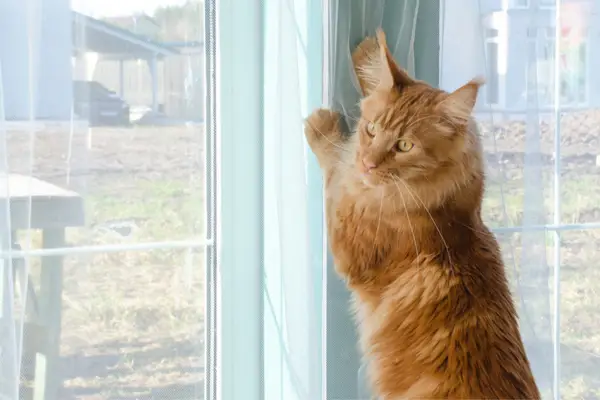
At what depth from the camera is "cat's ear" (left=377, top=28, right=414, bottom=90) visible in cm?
131

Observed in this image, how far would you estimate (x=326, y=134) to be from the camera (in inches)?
52.2

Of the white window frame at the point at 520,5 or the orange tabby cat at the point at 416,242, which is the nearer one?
the orange tabby cat at the point at 416,242

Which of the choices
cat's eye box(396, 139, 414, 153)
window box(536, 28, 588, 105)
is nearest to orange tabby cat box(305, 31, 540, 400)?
cat's eye box(396, 139, 414, 153)

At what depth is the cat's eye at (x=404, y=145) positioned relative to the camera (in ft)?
4.26

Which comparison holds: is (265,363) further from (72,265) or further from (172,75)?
(172,75)

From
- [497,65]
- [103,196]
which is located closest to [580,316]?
[497,65]

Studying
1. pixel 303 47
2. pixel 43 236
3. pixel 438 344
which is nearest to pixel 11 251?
pixel 43 236

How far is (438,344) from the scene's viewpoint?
1312 millimetres

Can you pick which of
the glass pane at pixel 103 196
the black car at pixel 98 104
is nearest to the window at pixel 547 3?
the glass pane at pixel 103 196

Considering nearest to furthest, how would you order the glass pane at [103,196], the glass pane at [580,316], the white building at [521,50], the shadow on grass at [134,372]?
1. the glass pane at [103,196]
2. the shadow on grass at [134,372]
3. the white building at [521,50]
4. the glass pane at [580,316]

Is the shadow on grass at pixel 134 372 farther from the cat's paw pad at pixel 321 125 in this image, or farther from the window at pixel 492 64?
the window at pixel 492 64

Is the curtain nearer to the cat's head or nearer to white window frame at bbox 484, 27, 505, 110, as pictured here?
the cat's head

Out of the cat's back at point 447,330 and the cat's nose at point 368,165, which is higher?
the cat's nose at point 368,165

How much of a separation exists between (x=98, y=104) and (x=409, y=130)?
466 millimetres
